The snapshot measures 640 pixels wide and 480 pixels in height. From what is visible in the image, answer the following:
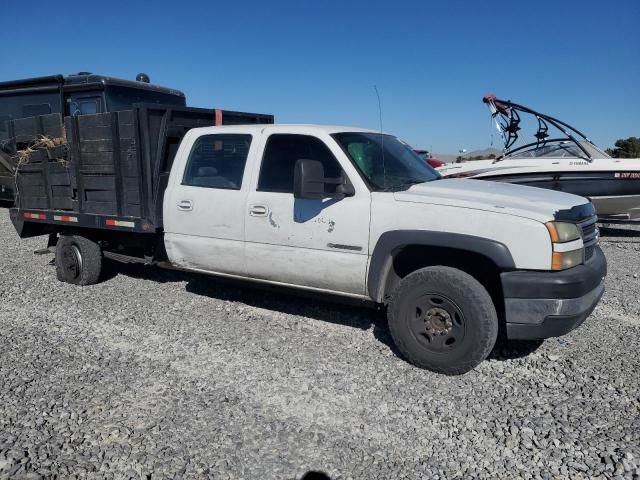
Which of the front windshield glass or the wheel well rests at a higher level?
the front windshield glass

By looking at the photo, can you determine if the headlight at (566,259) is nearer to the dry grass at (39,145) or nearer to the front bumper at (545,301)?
the front bumper at (545,301)

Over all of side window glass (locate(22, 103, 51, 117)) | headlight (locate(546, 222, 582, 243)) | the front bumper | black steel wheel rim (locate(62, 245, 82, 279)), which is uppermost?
side window glass (locate(22, 103, 51, 117))

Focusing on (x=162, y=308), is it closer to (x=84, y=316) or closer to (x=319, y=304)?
(x=84, y=316)

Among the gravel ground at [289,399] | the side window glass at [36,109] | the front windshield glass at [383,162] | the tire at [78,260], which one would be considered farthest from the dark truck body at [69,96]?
the front windshield glass at [383,162]

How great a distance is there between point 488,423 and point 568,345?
1592mm

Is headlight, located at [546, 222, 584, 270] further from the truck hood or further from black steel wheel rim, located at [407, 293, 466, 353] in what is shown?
black steel wheel rim, located at [407, 293, 466, 353]

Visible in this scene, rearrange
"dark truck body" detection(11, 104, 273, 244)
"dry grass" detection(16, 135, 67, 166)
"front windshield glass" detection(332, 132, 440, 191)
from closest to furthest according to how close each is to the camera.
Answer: "front windshield glass" detection(332, 132, 440, 191) → "dark truck body" detection(11, 104, 273, 244) → "dry grass" detection(16, 135, 67, 166)

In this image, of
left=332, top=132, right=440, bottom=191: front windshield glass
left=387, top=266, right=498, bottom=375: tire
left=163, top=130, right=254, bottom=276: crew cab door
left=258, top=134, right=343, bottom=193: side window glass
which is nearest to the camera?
left=387, top=266, right=498, bottom=375: tire

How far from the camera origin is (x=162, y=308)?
546 cm

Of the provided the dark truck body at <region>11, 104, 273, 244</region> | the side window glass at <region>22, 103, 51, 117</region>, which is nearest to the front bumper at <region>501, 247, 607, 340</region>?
the dark truck body at <region>11, 104, 273, 244</region>

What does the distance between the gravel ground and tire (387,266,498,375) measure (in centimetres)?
17

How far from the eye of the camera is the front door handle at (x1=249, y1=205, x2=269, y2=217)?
460 cm

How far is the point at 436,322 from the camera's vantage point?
389cm

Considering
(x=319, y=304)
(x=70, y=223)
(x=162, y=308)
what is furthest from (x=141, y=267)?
(x=319, y=304)
